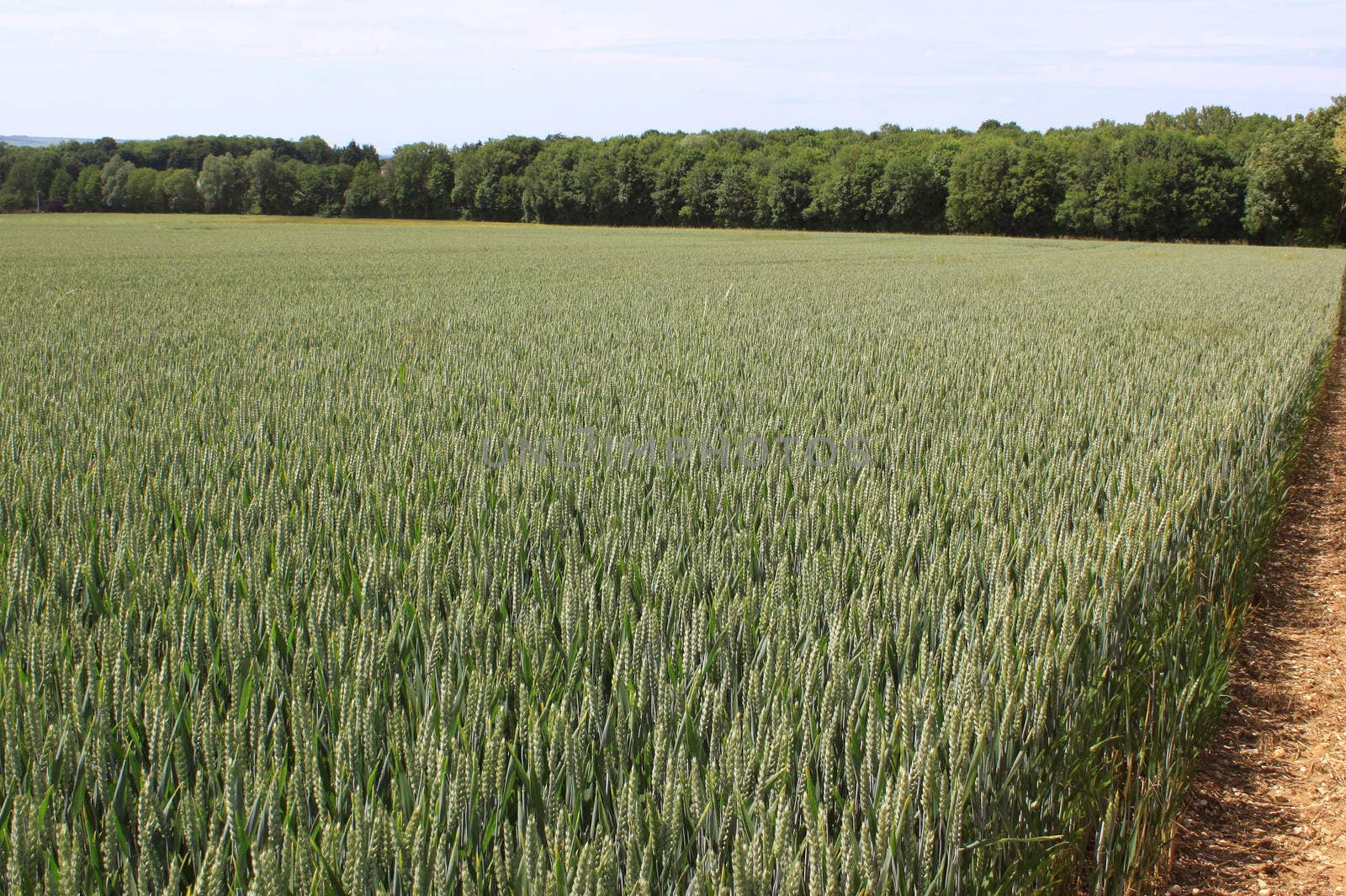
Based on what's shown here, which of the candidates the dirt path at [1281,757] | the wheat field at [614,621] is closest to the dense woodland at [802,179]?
the wheat field at [614,621]

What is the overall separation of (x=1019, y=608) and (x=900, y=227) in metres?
59.9

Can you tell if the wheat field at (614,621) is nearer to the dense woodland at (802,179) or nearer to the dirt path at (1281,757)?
the dirt path at (1281,757)

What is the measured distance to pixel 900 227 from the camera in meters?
58.9

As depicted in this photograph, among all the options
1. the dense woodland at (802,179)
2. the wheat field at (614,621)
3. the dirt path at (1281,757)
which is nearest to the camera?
the wheat field at (614,621)

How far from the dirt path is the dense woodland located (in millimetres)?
52959

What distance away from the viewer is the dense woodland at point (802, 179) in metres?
50.1

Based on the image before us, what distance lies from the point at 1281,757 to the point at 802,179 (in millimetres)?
62324

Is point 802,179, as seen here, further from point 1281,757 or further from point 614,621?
point 614,621

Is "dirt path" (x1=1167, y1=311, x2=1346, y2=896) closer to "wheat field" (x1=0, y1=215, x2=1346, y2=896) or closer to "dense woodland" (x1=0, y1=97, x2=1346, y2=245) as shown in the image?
"wheat field" (x1=0, y1=215, x2=1346, y2=896)

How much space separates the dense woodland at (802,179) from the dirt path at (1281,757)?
52959 millimetres

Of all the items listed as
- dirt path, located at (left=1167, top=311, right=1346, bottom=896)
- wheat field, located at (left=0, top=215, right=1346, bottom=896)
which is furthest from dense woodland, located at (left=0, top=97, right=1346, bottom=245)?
dirt path, located at (left=1167, top=311, right=1346, bottom=896)

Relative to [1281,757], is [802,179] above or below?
above


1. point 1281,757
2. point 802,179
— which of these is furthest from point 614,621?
point 802,179

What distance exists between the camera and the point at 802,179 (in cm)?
6194
